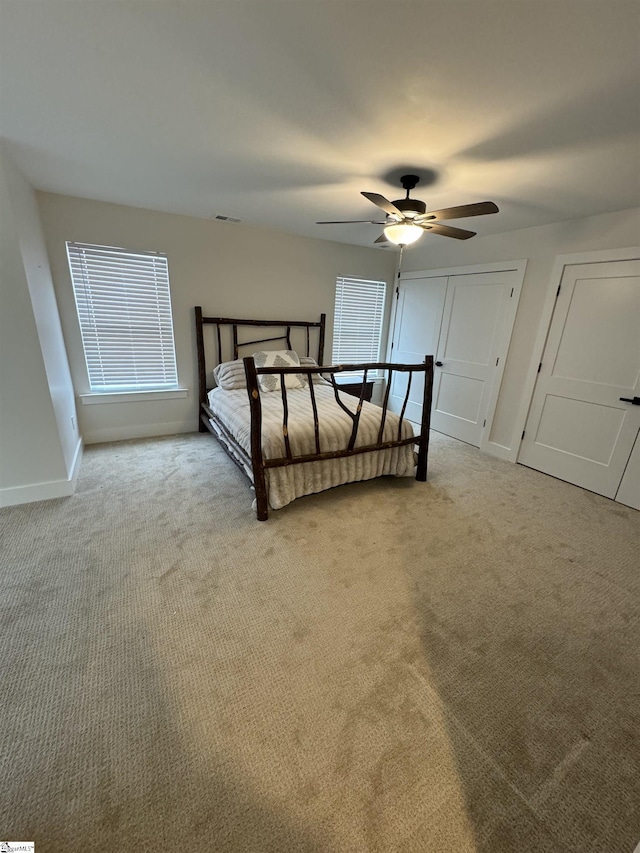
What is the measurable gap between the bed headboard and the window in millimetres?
443

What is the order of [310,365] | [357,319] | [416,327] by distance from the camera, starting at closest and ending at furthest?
[310,365] → [416,327] → [357,319]

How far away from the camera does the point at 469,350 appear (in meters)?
3.94

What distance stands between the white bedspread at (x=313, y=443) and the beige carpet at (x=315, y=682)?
282 millimetres

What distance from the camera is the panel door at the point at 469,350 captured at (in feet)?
11.9

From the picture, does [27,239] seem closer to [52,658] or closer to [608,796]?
[52,658]

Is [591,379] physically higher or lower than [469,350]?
lower

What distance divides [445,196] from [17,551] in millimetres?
3846

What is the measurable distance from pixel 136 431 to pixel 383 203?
Answer: 335 cm

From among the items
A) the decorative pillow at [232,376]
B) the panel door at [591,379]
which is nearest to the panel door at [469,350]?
the panel door at [591,379]

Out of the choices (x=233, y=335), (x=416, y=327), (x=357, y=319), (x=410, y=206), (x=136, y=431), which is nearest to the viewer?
(x=410, y=206)

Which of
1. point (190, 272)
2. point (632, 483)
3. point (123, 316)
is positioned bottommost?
point (632, 483)

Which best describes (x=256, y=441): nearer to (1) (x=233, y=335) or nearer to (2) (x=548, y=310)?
(1) (x=233, y=335)

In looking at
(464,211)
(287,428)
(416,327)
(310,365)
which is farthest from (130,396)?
(416,327)

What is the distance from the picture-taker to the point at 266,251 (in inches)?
152
